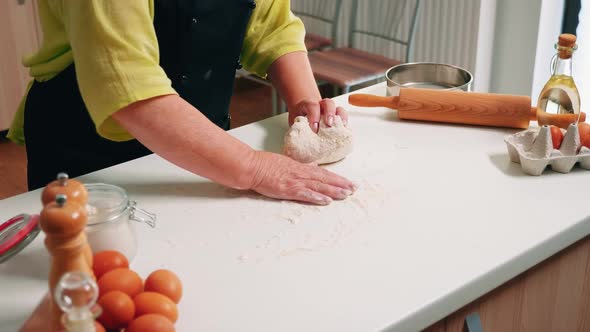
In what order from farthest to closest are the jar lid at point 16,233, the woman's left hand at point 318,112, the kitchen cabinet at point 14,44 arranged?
the kitchen cabinet at point 14,44 < the woman's left hand at point 318,112 < the jar lid at point 16,233

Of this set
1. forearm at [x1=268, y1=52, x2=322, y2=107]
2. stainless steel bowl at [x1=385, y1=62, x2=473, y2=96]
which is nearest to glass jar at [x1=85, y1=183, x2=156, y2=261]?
forearm at [x1=268, y1=52, x2=322, y2=107]

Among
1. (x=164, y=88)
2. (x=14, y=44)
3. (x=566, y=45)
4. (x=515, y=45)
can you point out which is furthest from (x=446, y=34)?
(x=164, y=88)

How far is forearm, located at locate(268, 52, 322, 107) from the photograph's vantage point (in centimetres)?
136

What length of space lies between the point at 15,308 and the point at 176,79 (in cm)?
57

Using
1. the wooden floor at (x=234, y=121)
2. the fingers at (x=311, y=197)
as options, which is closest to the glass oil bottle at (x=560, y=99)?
the fingers at (x=311, y=197)

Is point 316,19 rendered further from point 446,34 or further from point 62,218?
point 62,218

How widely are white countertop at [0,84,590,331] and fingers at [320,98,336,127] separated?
0.24 feet

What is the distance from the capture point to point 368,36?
3490 millimetres

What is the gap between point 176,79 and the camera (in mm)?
1299

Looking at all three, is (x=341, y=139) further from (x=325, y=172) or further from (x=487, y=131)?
(x=487, y=131)

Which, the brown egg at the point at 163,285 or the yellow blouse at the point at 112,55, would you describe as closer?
the brown egg at the point at 163,285

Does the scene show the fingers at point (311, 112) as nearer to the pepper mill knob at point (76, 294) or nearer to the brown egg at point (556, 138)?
the brown egg at point (556, 138)

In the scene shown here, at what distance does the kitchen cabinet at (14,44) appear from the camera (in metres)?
2.99

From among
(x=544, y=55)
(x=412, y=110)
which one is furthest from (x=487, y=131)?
(x=544, y=55)
